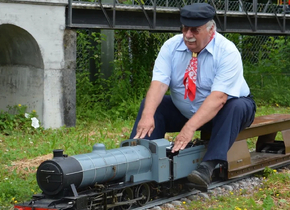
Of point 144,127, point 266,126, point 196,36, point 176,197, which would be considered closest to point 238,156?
point 266,126

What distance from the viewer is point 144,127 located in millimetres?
5531

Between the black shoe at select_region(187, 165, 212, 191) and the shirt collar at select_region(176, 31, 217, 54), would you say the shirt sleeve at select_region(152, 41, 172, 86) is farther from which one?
the black shoe at select_region(187, 165, 212, 191)

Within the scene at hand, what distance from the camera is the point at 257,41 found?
1970 centimetres

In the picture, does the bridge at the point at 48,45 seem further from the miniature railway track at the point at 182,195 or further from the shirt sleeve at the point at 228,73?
the shirt sleeve at the point at 228,73

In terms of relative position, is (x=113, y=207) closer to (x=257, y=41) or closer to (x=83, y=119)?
(x=83, y=119)

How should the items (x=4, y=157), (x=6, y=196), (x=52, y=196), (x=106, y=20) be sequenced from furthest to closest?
(x=106, y=20)
(x=4, y=157)
(x=6, y=196)
(x=52, y=196)

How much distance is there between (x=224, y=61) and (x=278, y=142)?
9.09ft

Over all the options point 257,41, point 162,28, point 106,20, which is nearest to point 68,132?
point 106,20

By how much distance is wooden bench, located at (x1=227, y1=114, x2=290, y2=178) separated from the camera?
631cm

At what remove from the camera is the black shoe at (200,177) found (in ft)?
18.0

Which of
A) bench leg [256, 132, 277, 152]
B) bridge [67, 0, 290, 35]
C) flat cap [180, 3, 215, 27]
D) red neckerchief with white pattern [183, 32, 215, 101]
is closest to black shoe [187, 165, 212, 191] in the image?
red neckerchief with white pattern [183, 32, 215, 101]

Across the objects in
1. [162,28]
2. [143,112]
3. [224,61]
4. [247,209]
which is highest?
[162,28]

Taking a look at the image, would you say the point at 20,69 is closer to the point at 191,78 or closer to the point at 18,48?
the point at 18,48

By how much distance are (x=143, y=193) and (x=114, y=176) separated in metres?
0.54
